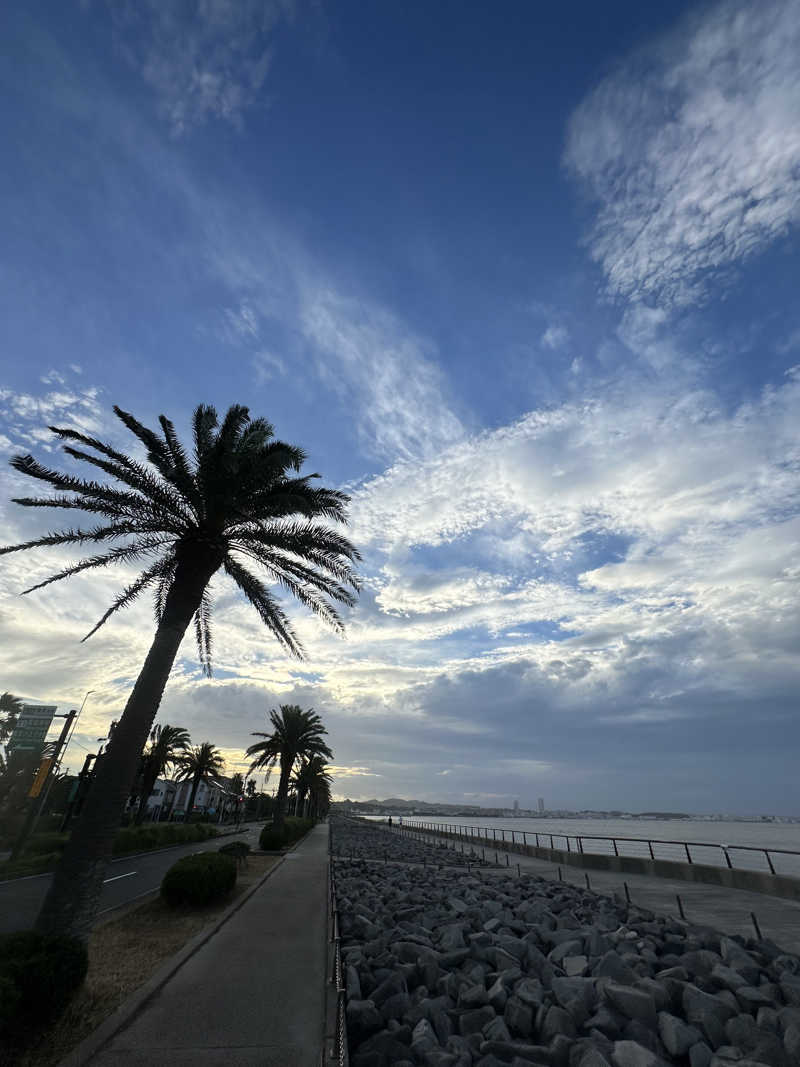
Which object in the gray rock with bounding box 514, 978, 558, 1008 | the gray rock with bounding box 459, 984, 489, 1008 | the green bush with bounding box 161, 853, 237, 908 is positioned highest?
the green bush with bounding box 161, 853, 237, 908

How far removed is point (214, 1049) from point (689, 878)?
1659cm

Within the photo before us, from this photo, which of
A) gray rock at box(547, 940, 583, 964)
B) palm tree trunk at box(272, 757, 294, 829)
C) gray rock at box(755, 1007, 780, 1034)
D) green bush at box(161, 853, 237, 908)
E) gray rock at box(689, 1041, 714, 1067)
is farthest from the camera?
palm tree trunk at box(272, 757, 294, 829)

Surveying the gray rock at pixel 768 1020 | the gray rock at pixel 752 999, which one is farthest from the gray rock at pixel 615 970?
the gray rock at pixel 768 1020

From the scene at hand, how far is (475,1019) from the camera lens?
550cm

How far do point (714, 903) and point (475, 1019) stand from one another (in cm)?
960

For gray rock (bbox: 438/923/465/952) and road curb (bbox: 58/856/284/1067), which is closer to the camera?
road curb (bbox: 58/856/284/1067)

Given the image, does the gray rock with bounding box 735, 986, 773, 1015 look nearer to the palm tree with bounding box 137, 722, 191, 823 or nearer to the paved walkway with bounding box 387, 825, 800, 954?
the paved walkway with bounding box 387, 825, 800, 954

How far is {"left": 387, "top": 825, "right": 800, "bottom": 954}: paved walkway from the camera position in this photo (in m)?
9.12

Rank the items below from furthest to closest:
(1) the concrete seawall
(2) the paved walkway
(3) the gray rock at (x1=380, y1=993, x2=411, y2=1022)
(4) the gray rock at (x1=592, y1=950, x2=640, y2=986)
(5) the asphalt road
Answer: (1) the concrete seawall, (5) the asphalt road, (2) the paved walkway, (4) the gray rock at (x1=592, y1=950, x2=640, y2=986), (3) the gray rock at (x1=380, y1=993, x2=411, y2=1022)

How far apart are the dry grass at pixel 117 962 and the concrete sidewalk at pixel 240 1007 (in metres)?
0.47

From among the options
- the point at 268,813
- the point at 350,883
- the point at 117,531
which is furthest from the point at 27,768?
the point at 268,813

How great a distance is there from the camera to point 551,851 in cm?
2331

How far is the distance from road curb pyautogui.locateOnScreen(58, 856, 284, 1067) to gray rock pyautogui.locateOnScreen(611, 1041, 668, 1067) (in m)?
4.81

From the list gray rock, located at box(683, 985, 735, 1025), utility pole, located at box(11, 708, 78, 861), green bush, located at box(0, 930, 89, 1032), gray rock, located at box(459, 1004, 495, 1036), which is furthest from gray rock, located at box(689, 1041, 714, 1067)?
utility pole, located at box(11, 708, 78, 861)
